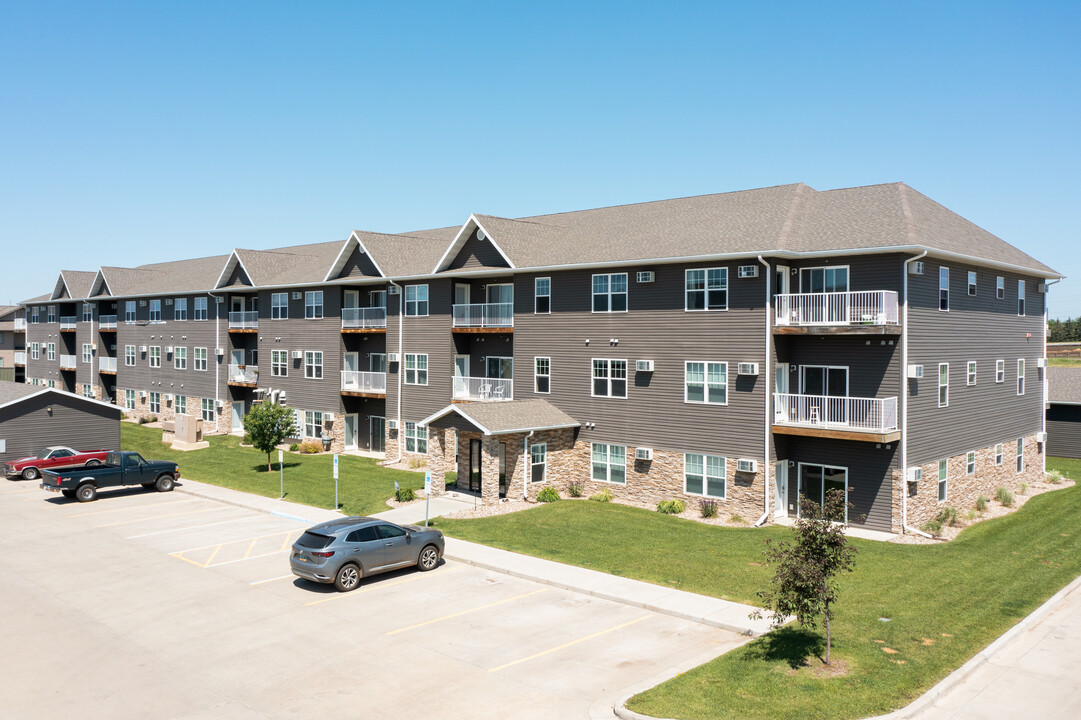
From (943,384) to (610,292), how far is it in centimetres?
1239

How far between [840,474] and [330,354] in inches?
1110

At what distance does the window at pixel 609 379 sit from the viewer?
3086 centimetres

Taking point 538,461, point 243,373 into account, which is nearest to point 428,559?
point 538,461

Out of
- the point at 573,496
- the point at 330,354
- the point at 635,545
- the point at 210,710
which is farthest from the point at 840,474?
Answer: the point at 330,354

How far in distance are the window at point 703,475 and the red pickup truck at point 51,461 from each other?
25.5 m

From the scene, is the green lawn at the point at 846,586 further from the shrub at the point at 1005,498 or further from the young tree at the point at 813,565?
the young tree at the point at 813,565

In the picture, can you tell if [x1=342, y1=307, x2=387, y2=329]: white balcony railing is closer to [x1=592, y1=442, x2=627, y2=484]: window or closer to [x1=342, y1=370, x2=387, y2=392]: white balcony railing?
[x1=342, y1=370, x2=387, y2=392]: white balcony railing

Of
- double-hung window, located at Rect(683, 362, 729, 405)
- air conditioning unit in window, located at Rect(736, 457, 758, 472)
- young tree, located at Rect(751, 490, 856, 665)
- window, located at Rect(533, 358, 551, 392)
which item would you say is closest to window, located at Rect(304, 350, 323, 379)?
window, located at Rect(533, 358, 551, 392)

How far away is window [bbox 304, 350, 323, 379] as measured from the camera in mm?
44834

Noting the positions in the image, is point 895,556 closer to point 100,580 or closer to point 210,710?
point 210,710

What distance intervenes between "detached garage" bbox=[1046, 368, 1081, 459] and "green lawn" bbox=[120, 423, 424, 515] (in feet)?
108

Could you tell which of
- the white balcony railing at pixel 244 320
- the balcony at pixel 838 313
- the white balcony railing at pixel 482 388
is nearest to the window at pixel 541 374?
the white balcony railing at pixel 482 388

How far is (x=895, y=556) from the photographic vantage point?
2183 centimetres

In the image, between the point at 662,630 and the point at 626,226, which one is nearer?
the point at 662,630
